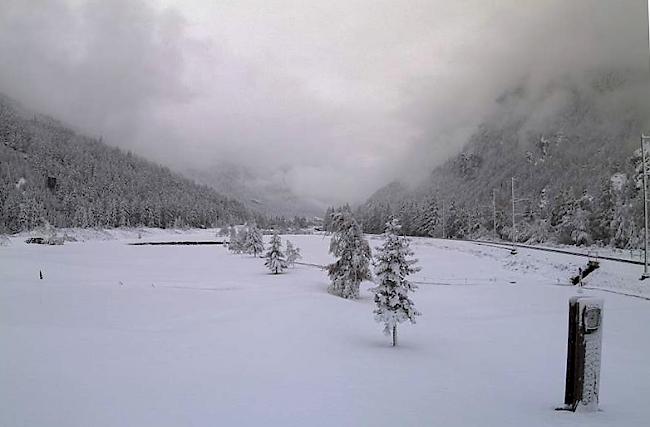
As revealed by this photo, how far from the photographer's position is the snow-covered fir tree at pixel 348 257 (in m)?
26.2

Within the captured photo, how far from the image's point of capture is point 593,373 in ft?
13.2

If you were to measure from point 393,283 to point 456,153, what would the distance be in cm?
19231

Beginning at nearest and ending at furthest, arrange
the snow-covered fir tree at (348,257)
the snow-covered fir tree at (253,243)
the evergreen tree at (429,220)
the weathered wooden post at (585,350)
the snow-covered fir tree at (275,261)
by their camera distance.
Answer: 1. the weathered wooden post at (585,350)
2. the snow-covered fir tree at (348,257)
3. the snow-covered fir tree at (275,261)
4. the snow-covered fir tree at (253,243)
5. the evergreen tree at (429,220)

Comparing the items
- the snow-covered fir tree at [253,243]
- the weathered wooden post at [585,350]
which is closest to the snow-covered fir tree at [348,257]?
the weathered wooden post at [585,350]

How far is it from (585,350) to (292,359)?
244 inches

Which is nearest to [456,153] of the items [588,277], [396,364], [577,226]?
[577,226]

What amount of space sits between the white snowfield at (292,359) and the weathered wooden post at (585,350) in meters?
0.18

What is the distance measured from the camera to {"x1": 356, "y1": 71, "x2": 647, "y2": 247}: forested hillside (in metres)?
25.9

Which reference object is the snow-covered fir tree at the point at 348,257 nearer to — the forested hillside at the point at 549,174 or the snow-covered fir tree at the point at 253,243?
the forested hillside at the point at 549,174

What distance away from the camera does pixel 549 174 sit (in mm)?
103688

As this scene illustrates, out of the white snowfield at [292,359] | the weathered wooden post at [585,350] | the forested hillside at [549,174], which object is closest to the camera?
the weathered wooden post at [585,350]

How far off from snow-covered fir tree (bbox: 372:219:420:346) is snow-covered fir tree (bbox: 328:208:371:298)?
12.8 meters

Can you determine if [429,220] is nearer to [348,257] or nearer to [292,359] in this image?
[348,257]

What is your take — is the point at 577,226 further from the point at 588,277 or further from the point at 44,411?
the point at 44,411
